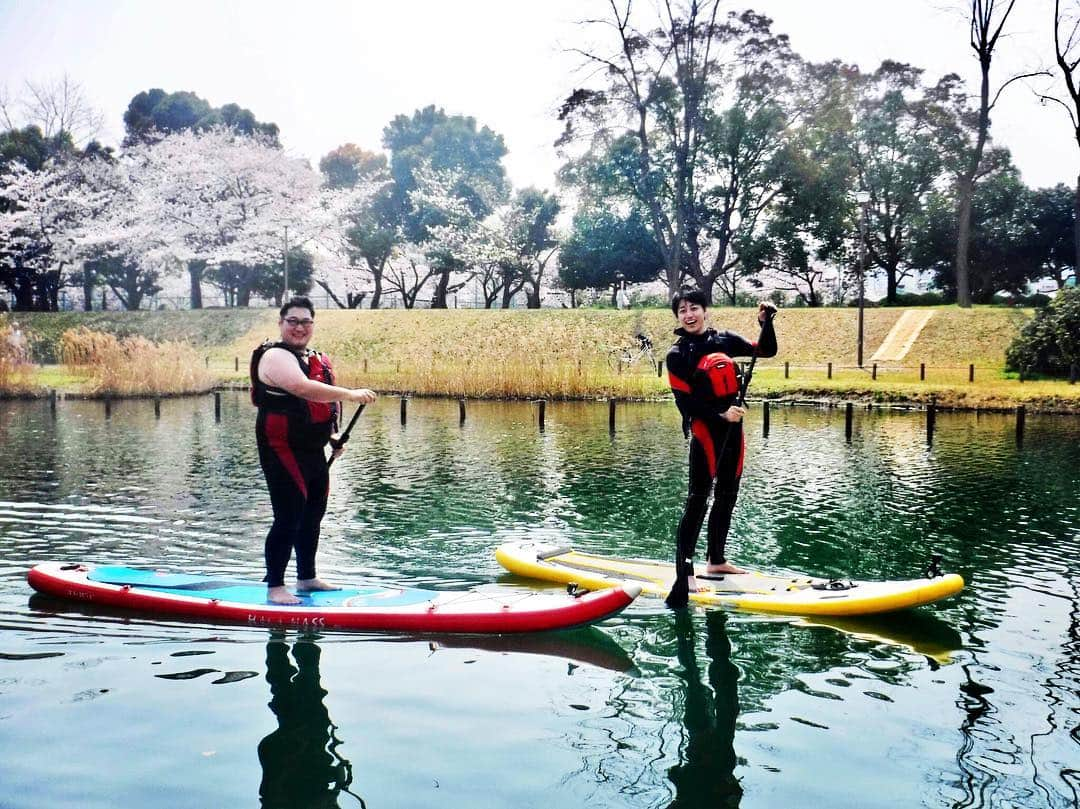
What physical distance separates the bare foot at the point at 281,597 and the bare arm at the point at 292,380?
1236 mm

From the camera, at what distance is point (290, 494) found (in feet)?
18.3

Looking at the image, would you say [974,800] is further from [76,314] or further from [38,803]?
[76,314]

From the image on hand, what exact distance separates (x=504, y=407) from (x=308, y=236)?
76.1 ft

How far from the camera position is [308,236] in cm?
4100

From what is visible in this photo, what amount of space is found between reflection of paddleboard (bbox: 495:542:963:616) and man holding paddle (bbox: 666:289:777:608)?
26cm

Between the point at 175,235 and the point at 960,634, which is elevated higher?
the point at 175,235

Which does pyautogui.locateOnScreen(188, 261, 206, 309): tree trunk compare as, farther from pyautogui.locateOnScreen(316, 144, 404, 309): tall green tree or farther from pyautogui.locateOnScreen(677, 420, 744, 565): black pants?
pyautogui.locateOnScreen(677, 420, 744, 565): black pants

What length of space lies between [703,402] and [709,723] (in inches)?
81.9

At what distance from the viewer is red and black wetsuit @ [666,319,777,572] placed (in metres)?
6.00

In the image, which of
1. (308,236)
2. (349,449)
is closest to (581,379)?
(349,449)

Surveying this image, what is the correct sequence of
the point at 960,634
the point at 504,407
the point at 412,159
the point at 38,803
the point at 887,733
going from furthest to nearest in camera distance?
the point at 412,159 → the point at 504,407 → the point at 960,634 → the point at 887,733 → the point at 38,803

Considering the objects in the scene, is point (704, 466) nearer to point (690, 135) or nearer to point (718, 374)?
point (718, 374)

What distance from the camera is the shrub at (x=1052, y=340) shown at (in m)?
22.4

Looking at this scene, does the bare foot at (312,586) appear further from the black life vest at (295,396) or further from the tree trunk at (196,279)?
the tree trunk at (196,279)
